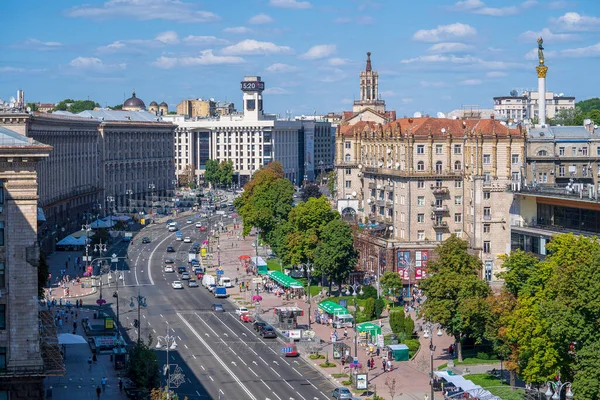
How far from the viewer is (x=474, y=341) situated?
10069cm

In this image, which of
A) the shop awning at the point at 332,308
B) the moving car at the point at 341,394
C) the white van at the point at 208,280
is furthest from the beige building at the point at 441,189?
the moving car at the point at 341,394

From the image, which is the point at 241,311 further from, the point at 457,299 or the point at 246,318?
the point at 457,299

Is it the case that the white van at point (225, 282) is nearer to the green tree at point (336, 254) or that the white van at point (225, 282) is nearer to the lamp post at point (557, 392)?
the green tree at point (336, 254)

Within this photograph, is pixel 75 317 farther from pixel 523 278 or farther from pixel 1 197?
pixel 1 197

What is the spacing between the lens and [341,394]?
3354 inches

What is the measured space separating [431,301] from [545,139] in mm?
47387

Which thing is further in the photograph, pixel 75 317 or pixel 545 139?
pixel 545 139

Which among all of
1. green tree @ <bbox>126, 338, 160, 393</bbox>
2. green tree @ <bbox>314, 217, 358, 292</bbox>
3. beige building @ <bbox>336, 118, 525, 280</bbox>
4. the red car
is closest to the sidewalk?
the red car

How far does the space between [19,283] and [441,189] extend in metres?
87.6

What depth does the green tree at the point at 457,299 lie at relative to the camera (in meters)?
93.8

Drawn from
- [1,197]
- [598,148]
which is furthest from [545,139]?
[1,197]

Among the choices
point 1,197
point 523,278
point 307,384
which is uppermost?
point 1,197

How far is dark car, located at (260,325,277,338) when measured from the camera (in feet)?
363

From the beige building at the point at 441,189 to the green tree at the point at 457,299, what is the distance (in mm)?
30041
